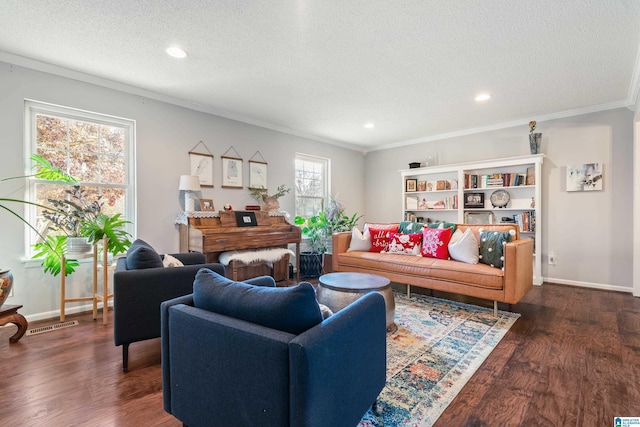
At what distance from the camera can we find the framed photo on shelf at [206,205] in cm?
390

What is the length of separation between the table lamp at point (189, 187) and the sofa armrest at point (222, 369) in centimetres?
249

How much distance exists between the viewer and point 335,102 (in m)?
3.80

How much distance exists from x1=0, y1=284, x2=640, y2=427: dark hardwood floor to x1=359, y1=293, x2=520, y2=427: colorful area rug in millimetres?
80

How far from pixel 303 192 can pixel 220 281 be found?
4051 millimetres

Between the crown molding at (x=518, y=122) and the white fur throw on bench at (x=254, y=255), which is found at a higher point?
the crown molding at (x=518, y=122)

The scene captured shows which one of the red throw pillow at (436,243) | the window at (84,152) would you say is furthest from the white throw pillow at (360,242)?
the window at (84,152)

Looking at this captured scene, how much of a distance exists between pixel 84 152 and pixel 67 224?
0.78 metres

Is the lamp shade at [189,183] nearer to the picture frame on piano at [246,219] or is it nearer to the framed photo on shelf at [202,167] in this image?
the framed photo on shelf at [202,167]

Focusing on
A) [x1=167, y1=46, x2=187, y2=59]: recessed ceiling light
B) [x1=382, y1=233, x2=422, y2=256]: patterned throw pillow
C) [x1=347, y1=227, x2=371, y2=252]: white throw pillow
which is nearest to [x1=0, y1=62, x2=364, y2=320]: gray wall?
[x1=167, y1=46, x2=187, y2=59]: recessed ceiling light

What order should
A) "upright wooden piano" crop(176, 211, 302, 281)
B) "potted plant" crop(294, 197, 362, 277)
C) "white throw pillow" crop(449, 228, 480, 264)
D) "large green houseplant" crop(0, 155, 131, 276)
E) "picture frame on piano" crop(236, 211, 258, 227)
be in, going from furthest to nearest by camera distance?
"potted plant" crop(294, 197, 362, 277) → "picture frame on piano" crop(236, 211, 258, 227) → "upright wooden piano" crop(176, 211, 302, 281) → "white throw pillow" crop(449, 228, 480, 264) → "large green houseplant" crop(0, 155, 131, 276)

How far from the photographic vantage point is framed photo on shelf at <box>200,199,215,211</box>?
3.90 metres

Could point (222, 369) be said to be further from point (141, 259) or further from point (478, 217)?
point (478, 217)

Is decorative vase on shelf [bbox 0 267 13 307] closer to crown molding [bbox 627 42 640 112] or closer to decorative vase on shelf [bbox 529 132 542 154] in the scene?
crown molding [bbox 627 42 640 112]

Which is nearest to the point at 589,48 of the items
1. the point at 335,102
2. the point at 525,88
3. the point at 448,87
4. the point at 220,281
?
the point at 525,88
